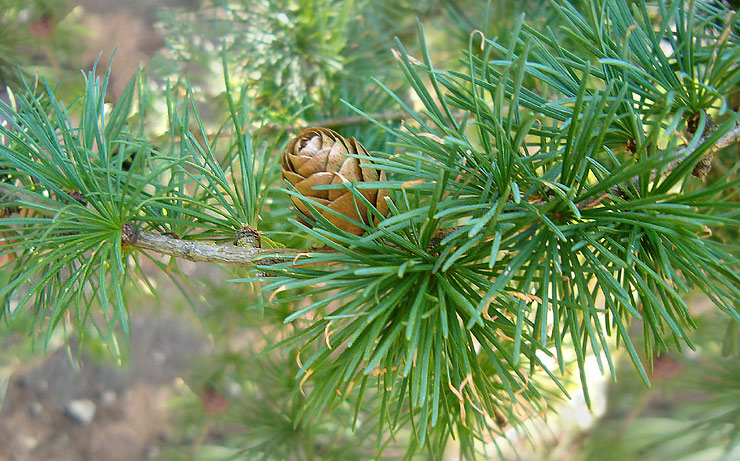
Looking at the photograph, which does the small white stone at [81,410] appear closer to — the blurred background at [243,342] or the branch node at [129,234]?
the blurred background at [243,342]

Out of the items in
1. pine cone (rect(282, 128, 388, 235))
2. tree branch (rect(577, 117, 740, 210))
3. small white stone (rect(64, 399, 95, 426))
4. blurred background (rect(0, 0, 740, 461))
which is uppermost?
tree branch (rect(577, 117, 740, 210))

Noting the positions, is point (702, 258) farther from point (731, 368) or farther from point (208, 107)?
point (208, 107)

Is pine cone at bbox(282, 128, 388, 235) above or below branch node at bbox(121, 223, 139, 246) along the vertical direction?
above

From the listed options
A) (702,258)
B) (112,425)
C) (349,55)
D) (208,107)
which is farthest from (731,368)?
(112,425)

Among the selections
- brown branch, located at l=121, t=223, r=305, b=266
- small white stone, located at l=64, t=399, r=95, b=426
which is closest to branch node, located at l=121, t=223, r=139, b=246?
brown branch, located at l=121, t=223, r=305, b=266

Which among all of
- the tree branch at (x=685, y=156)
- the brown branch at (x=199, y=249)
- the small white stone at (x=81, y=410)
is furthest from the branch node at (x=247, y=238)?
the small white stone at (x=81, y=410)

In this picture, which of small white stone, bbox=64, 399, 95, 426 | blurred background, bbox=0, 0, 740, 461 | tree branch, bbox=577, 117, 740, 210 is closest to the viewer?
tree branch, bbox=577, 117, 740, 210

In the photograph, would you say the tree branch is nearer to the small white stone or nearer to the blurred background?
the blurred background
